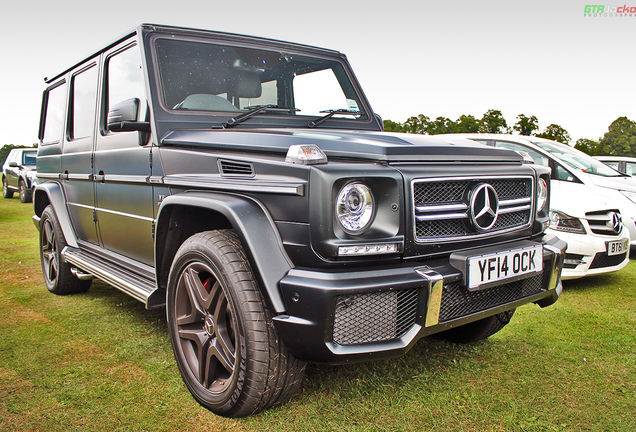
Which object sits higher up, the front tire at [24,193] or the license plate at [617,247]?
the license plate at [617,247]

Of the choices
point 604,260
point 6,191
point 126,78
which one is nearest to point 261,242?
point 126,78

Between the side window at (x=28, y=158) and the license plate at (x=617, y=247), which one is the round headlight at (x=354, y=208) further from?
the side window at (x=28, y=158)

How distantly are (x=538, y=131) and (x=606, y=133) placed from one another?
42.1ft

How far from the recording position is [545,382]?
2.81 metres

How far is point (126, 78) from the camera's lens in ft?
11.4

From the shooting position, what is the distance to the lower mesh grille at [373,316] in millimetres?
2021

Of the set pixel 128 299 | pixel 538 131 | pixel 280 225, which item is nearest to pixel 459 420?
pixel 280 225

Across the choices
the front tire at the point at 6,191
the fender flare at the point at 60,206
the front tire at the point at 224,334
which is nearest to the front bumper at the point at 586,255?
the front tire at the point at 224,334

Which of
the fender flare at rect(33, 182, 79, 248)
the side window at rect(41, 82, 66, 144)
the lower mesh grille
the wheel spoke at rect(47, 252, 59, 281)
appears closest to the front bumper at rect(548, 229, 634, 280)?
the lower mesh grille

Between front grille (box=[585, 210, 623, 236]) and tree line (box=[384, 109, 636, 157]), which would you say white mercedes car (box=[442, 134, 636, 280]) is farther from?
tree line (box=[384, 109, 636, 157])

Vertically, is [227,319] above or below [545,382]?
above

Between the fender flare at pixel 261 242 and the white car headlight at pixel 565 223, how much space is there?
3.86 metres

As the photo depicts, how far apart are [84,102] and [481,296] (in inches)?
138

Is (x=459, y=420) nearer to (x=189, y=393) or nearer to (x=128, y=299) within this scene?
(x=189, y=393)
